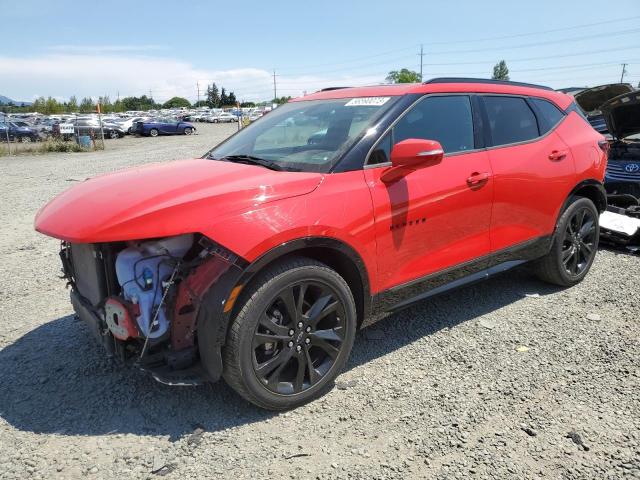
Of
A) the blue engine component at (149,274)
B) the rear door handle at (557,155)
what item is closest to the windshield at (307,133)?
the blue engine component at (149,274)

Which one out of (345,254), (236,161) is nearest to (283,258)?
(345,254)

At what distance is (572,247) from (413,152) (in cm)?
250

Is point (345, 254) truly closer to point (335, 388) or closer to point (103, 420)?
point (335, 388)

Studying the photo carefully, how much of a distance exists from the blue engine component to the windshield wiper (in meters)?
0.78

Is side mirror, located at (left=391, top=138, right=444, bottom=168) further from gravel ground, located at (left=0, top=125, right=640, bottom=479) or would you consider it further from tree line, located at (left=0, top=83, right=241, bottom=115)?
tree line, located at (left=0, top=83, right=241, bottom=115)

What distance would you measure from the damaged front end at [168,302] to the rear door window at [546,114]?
3.14 m

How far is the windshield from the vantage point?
10.2 feet

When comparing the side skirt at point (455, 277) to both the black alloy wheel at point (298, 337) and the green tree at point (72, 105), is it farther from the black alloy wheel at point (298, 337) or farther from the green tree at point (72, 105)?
the green tree at point (72, 105)

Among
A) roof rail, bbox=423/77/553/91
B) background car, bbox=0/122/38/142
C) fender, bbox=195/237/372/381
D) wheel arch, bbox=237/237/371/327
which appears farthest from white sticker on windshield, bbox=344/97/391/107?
background car, bbox=0/122/38/142

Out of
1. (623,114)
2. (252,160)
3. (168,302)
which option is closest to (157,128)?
(623,114)

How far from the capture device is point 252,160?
133 inches

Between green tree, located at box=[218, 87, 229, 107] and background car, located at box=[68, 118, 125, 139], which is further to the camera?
green tree, located at box=[218, 87, 229, 107]

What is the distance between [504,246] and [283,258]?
2033 mm

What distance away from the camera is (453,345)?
11.7 ft
